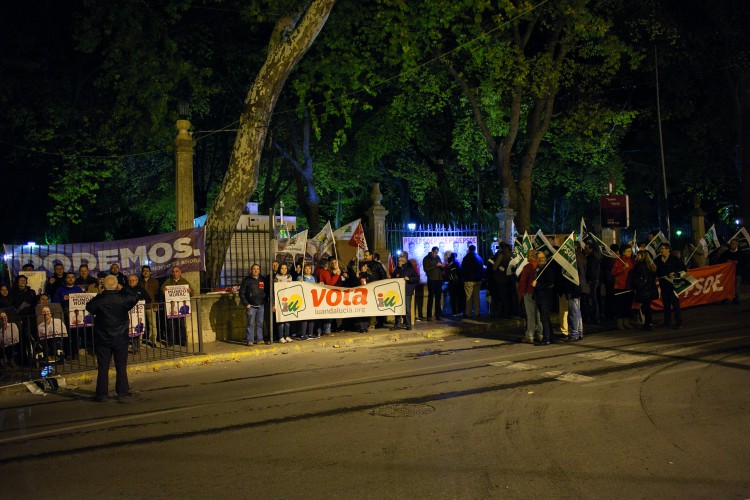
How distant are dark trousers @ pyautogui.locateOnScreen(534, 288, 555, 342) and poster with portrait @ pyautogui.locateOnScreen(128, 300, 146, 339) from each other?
7476 millimetres

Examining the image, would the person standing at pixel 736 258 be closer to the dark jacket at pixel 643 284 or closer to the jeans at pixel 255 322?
the dark jacket at pixel 643 284

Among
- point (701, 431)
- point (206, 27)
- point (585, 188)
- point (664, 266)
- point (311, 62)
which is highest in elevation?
point (206, 27)

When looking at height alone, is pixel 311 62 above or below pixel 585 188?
above

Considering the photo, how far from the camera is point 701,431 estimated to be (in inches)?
270

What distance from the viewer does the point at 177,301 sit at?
43.7 ft

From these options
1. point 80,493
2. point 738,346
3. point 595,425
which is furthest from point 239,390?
point 738,346

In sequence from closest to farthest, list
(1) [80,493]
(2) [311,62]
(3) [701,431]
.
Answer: (1) [80,493] < (3) [701,431] < (2) [311,62]

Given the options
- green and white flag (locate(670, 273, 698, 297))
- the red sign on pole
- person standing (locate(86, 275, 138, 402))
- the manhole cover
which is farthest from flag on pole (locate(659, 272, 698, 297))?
person standing (locate(86, 275, 138, 402))

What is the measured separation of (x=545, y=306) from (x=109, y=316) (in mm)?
7760

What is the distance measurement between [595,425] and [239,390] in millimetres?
4972

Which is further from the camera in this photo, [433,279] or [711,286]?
[711,286]

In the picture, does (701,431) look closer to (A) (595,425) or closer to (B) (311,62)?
(A) (595,425)

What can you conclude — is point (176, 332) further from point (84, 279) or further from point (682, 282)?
point (682, 282)

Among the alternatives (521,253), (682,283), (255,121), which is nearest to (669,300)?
(682,283)
